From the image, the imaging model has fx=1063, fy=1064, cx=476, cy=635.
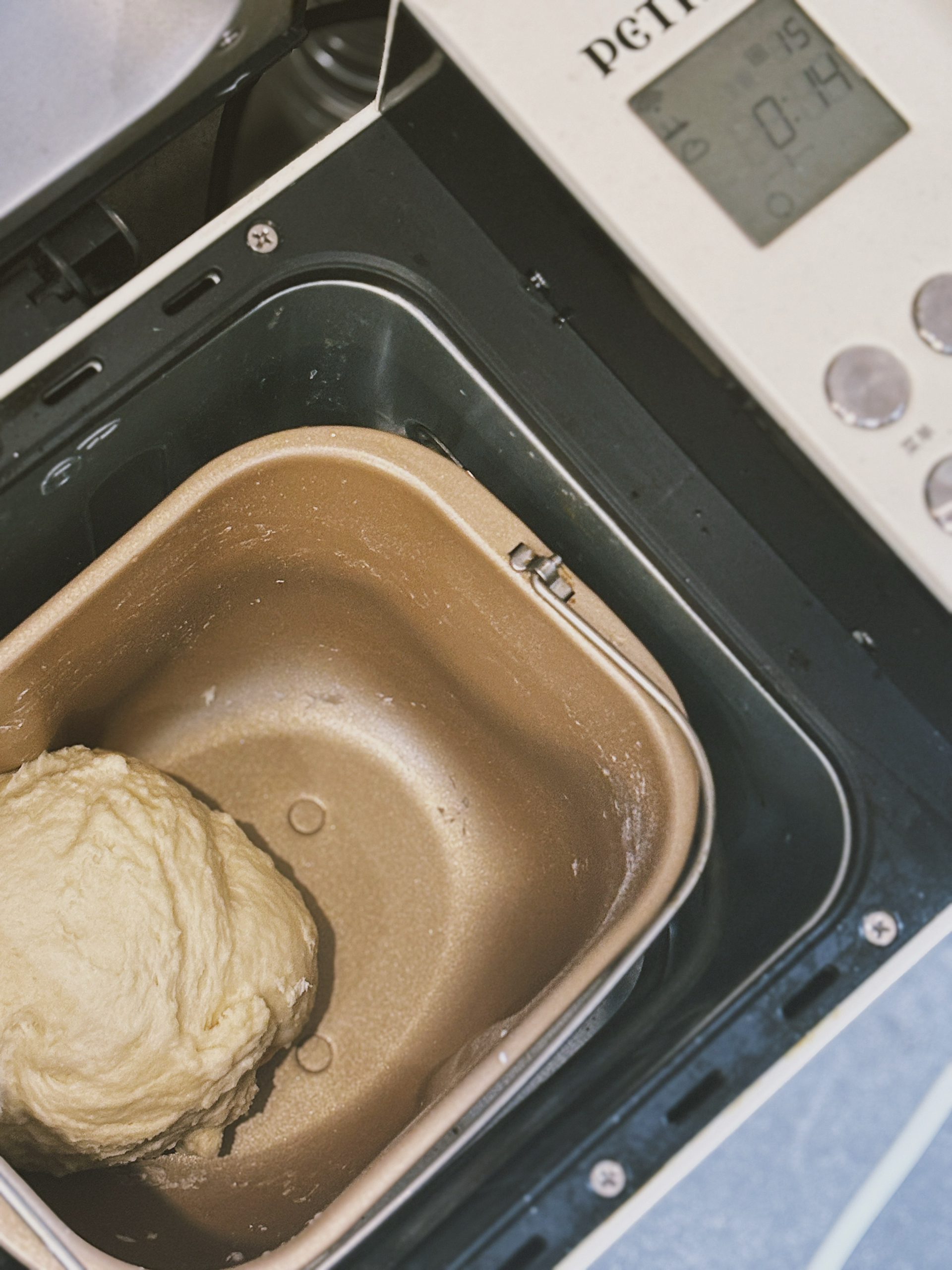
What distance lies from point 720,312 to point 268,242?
1.25 ft

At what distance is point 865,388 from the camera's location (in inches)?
27.1

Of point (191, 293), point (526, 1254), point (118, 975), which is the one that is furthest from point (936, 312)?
point (118, 975)

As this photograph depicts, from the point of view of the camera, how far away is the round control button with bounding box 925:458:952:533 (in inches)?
26.8

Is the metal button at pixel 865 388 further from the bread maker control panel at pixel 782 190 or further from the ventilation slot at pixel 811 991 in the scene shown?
the ventilation slot at pixel 811 991

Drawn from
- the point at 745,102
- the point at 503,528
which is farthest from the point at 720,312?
the point at 503,528

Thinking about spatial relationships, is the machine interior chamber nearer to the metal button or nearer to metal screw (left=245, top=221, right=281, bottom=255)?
metal screw (left=245, top=221, right=281, bottom=255)

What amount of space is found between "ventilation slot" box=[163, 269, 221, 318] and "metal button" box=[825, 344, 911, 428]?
48 cm

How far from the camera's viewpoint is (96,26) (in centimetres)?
78

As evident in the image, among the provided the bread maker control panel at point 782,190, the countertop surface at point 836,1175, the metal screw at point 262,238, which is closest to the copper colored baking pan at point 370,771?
the metal screw at point 262,238

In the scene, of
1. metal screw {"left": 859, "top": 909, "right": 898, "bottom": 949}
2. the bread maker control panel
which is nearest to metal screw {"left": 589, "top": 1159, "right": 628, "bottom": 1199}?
metal screw {"left": 859, "top": 909, "right": 898, "bottom": 949}

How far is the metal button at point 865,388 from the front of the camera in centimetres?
69

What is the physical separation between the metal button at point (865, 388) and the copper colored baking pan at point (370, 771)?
294 millimetres

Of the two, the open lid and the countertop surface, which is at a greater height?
the open lid

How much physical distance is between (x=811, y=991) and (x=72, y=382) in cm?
74
